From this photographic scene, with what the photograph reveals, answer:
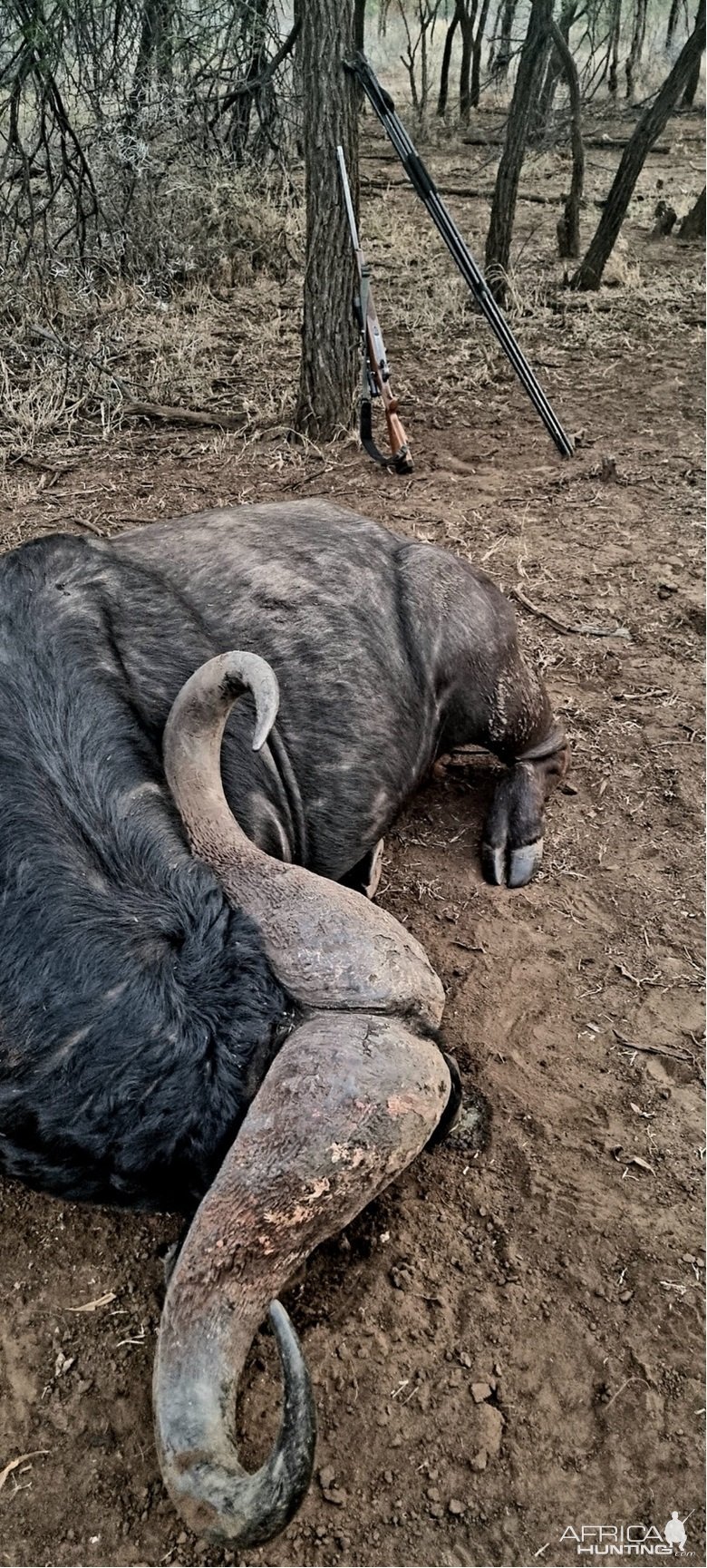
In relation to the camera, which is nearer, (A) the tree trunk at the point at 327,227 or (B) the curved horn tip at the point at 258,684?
(B) the curved horn tip at the point at 258,684

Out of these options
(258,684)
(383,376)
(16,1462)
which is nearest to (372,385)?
(383,376)

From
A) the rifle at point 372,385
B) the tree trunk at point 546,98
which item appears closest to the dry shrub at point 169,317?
the rifle at point 372,385

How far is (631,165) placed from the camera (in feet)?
30.1

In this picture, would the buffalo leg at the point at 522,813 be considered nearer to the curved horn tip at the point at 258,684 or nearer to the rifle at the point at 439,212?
the curved horn tip at the point at 258,684

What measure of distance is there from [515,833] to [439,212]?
4.45 meters

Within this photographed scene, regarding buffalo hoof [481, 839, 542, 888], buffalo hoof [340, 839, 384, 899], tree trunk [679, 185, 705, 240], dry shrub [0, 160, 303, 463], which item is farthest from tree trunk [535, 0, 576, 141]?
buffalo hoof [340, 839, 384, 899]

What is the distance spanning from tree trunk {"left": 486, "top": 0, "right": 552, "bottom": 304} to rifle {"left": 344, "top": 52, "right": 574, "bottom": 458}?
2895 mm

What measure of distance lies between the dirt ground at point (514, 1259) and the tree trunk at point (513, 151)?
5523mm

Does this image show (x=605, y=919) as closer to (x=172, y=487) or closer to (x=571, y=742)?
(x=571, y=742)

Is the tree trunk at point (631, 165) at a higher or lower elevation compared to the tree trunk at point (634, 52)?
lower

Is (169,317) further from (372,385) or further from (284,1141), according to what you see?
(284,1141)

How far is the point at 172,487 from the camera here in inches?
254

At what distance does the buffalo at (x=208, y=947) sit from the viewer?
1857 mm

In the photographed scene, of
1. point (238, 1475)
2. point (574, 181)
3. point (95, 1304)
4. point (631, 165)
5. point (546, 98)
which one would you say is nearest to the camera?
point (238, 1475)
